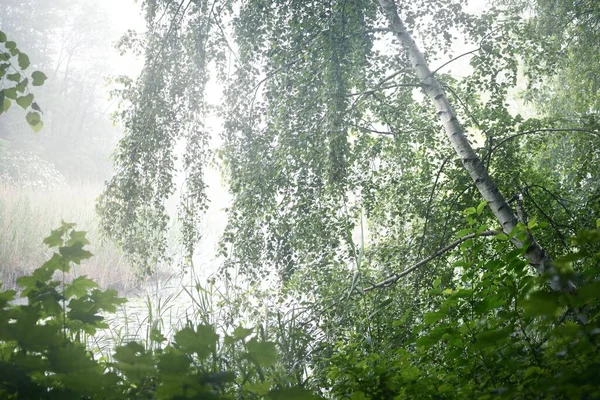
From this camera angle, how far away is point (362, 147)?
3.25 meters

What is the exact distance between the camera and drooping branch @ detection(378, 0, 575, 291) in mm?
2512

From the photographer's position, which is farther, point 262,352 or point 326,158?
point 326,158

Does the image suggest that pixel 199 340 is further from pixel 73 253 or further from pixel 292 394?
pixel 73 253

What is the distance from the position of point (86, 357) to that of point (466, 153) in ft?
7.49

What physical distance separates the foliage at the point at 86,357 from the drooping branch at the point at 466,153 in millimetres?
1962

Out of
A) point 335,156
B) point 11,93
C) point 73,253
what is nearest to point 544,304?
point 73,253

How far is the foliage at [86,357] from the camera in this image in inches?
35.5

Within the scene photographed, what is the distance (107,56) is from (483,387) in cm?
2646

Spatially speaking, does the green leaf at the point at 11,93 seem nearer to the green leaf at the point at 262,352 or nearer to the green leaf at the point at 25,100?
the green leaf at the point at 25,100

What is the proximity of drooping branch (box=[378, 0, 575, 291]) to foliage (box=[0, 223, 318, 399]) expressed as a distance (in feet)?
6.44

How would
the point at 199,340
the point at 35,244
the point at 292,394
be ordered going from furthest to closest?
1. the point at 35,244
2. the point at 199,340
3. the point at 292,394

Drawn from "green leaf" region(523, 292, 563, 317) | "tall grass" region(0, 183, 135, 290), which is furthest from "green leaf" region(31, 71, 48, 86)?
"tall grass" region(0, 183, 135, 290)

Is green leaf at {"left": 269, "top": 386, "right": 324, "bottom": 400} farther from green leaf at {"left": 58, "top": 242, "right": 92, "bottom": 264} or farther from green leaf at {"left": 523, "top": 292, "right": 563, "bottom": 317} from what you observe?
green leaf at {"left": 58, "top": 242, "right": 92, "bottom": 264}

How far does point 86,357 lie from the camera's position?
3.60ft
